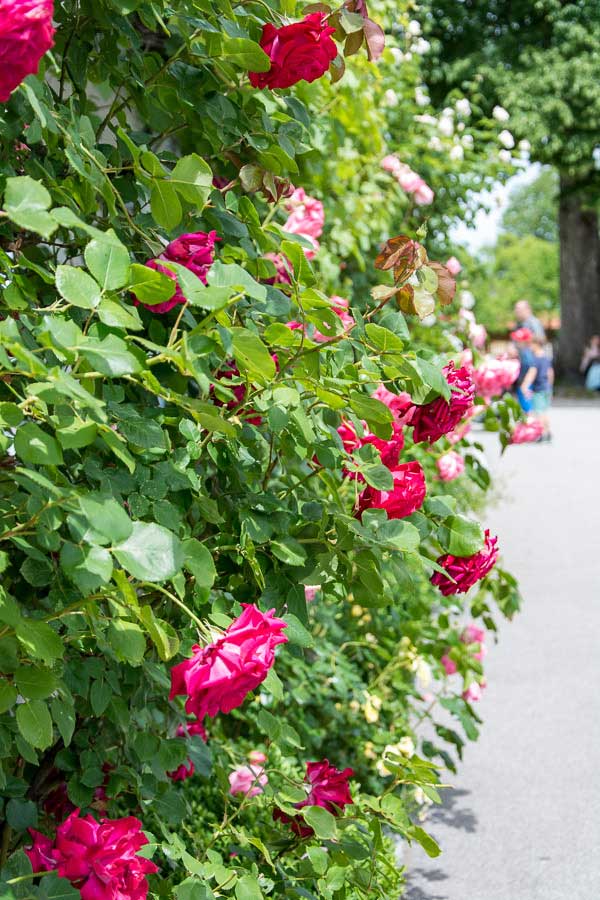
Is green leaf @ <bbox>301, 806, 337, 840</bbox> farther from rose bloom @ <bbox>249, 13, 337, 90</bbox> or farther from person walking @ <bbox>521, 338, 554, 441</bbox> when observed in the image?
person walking @ <bbox>521, 338, 554, 441</bbox>

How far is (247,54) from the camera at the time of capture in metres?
1.81

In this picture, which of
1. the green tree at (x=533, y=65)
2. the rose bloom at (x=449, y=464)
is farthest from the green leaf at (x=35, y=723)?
the green tree at (x=533, y=65)

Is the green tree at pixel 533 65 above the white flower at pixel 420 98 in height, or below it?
above

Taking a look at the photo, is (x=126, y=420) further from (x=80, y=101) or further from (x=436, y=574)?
(x=80, y=101)

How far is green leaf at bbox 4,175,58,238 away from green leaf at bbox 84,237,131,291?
16cm

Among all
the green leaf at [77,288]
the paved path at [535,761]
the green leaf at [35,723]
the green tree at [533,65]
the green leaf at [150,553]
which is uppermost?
the green tree at [533,65]

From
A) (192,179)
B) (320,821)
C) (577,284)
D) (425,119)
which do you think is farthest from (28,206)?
(577,284)

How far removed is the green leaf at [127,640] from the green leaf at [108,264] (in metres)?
0.45

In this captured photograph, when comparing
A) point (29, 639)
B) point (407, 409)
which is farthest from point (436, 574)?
point (29, 639)

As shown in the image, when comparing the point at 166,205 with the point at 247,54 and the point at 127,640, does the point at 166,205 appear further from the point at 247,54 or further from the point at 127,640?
the point at 127,640

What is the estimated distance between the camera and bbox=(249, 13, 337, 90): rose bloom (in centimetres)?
172

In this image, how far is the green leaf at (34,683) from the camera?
1.48m

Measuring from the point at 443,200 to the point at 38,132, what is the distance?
6.24 meters

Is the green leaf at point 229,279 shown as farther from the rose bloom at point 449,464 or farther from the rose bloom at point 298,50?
the rose bloom at point 449,464
